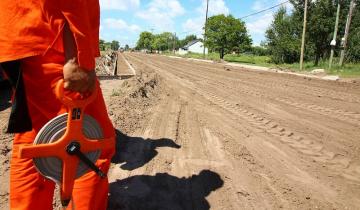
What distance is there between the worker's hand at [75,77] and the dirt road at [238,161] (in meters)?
1.59

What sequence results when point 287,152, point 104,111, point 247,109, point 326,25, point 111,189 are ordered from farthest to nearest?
point 326,25 < point 247,109 < point 287,152 < point 111,189 < point 104,111

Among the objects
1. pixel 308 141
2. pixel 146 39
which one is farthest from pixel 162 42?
pixel 308 141

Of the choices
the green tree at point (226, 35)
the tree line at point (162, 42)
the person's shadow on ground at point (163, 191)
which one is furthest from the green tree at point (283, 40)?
the tree line at point (162, 42)

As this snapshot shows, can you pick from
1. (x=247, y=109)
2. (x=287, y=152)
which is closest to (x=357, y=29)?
(x=247, y=109)

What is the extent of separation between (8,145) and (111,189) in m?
2.00

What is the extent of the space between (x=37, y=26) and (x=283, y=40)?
38.4 metres

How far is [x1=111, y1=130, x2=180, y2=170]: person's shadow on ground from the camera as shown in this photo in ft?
14.9

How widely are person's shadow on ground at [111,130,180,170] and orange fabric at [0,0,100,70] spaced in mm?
2437

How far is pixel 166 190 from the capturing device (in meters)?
3.78

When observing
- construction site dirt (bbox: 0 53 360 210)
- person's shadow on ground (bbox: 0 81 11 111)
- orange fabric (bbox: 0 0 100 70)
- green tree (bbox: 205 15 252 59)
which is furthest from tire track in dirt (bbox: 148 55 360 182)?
green tree (bbox: 205 15 252 59)

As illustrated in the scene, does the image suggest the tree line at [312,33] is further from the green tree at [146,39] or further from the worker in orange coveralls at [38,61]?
the green tree at [146,39]

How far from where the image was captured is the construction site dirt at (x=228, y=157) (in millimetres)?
3693

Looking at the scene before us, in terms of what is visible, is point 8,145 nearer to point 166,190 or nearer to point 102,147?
point 166,190

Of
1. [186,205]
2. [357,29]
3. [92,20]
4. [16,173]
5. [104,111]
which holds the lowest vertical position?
[186,205]
